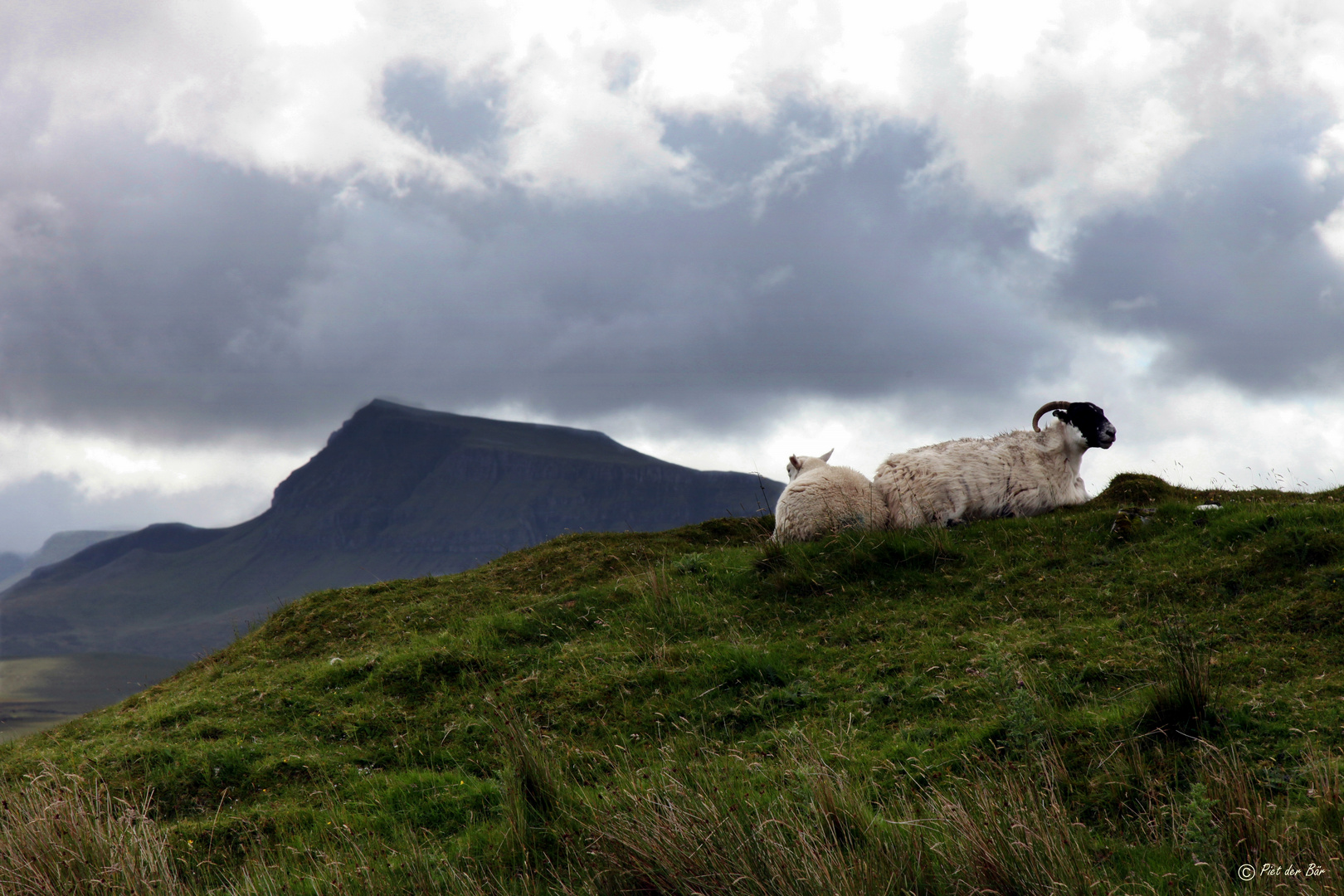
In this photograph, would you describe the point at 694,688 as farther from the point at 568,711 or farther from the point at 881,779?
the point at 881,779

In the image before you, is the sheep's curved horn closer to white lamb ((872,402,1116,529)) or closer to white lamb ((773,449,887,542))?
white lamb ((872,402,1116,529))

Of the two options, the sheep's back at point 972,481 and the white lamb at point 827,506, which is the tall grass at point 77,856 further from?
the sheep's back at point 972,481

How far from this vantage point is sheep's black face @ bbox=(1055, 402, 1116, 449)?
15.4 m

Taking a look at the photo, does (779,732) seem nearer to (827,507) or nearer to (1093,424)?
(827,507)

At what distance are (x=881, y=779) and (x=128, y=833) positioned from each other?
17.4 ft

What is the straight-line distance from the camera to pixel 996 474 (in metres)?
14.4

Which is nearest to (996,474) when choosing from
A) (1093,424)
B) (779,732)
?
(1093,424)

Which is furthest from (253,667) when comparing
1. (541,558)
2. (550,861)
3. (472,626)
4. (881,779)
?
(881,779)

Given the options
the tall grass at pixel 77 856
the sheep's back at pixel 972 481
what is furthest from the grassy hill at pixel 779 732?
the sheep's back at pixel 972 481

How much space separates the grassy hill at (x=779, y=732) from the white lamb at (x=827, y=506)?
2.78ft

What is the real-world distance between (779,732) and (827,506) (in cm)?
660

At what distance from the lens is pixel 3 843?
5.61m

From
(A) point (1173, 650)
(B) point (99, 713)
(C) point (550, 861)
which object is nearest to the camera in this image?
(C) point (550, 861)

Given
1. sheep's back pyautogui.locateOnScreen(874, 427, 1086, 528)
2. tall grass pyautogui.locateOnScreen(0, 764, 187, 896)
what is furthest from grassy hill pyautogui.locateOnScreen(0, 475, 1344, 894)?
sheep's back pyautogui.locateOnScreen(874, 427, 1086, 528)
